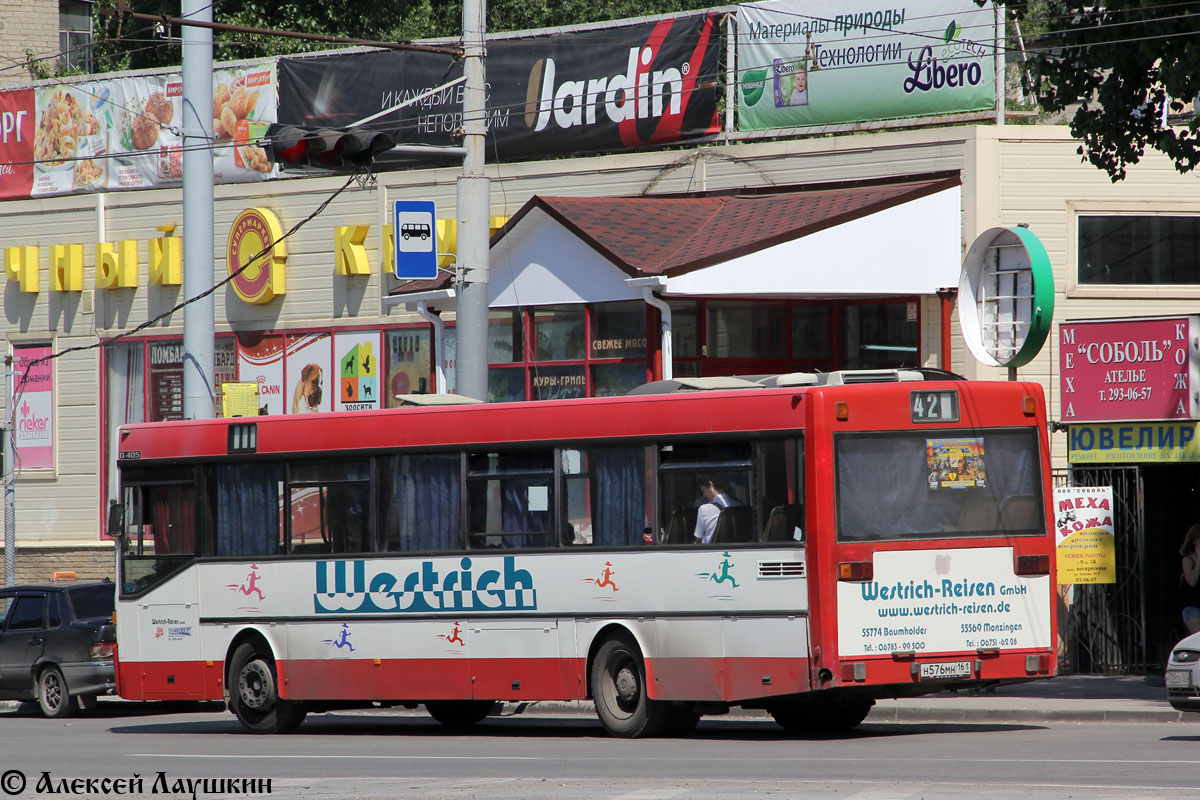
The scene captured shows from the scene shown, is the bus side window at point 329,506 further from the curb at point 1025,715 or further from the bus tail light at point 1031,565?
the bus tail light at point 1031,565

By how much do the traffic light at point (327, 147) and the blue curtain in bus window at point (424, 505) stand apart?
9.73 ft

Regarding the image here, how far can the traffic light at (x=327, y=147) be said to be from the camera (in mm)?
16734

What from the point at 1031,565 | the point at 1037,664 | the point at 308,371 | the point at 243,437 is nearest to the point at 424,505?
the point at 243,437

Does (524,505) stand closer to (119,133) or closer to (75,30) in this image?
(119,133)

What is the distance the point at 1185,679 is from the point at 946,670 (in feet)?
6.73

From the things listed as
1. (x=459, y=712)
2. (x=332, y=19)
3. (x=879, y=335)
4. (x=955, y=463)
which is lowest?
(x=459, y=712)

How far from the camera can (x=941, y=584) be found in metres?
13.9

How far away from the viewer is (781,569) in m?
13.9

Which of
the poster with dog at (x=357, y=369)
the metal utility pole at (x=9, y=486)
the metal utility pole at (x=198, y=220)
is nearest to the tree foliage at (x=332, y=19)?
the metal utility pole at (x=9, y=486)

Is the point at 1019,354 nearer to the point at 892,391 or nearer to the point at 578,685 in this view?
the point at 892,391

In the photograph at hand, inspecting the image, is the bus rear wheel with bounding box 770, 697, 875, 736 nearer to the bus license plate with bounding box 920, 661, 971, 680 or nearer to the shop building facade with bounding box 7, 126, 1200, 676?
the bus license plate with bounding box 920, 661, 971, 680

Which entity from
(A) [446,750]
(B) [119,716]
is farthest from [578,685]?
(B) [119,716]

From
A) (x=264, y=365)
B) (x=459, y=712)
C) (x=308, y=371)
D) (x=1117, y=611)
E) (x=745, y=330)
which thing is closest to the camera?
(x=459, y=712)

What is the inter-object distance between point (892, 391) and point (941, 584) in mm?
1557
